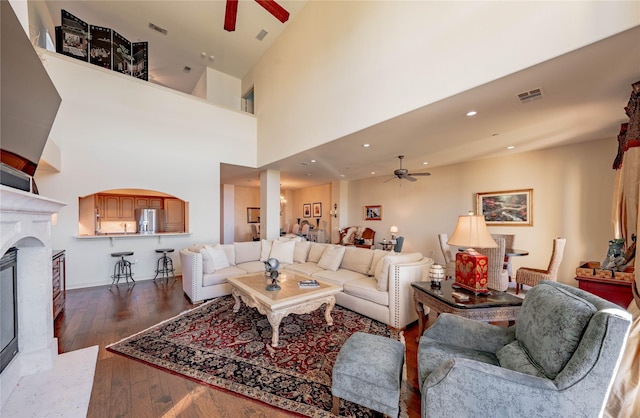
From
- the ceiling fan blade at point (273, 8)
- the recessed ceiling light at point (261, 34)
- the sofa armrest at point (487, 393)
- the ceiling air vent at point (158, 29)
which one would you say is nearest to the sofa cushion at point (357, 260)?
the sofa armrest at point (487, 393)

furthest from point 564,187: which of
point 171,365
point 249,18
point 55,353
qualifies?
point 55,353

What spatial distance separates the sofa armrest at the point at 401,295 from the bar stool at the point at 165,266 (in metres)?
4.72

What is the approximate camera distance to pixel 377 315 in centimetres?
315

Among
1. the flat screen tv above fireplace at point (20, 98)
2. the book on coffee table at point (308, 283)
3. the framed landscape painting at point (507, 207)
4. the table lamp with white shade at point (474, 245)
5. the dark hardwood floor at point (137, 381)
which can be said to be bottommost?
the dark hardwood floor at point (137, 381)

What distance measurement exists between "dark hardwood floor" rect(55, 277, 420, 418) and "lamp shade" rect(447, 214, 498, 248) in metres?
1.25

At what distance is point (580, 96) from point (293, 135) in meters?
4.31

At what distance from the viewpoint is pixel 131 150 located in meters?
5.15

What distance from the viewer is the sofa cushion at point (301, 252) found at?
5.04 meters

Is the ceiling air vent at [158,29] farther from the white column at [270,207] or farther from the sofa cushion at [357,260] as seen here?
the sofa cushion at [357,260]

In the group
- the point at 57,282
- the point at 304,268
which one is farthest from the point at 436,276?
the point at 57,282

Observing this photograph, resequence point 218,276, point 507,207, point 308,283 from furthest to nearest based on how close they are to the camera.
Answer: point 507,207 < point 218,276 < point 308,283

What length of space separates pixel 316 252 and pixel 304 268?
1.97 feet

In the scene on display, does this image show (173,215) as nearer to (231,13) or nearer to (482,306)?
(231,13)

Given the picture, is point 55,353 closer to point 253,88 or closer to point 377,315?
point 377,315
